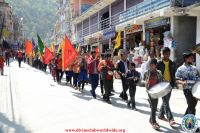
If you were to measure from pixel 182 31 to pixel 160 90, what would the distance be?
44.0 ft

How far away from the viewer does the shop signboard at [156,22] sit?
19781mm

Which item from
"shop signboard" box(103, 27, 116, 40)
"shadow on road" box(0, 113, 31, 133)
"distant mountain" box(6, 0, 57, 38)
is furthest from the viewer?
"distant mountain" box(6, 0, 57, 38)

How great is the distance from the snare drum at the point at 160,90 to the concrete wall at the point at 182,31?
12.7 m

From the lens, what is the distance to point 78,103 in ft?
33.6

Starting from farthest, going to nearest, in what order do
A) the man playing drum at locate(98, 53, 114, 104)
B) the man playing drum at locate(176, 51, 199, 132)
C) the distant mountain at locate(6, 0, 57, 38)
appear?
1. the distant mountain at locate(6, 0, 57, 38)
2. the man playing drum at locate(98, 53, 114, 104)
3. the man playing drum at locate(176, 51, 199, 132)

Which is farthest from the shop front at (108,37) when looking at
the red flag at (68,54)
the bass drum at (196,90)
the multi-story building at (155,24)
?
the bass drum at (196,90)

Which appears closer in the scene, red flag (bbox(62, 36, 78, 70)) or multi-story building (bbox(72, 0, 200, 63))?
red flag (bbox(62, 36, 78, 70))

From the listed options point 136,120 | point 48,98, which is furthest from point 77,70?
point 136,120

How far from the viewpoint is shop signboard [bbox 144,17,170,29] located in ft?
64.9

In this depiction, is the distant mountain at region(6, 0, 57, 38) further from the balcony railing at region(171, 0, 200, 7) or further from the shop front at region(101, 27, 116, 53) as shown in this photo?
the balcony railing at region(171, 0, 200, 7)

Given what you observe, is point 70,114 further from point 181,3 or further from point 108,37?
point 108,37

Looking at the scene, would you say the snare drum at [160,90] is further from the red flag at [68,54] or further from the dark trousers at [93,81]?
the red flag at [68,54]

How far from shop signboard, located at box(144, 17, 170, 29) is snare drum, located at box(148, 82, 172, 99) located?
43.8ft

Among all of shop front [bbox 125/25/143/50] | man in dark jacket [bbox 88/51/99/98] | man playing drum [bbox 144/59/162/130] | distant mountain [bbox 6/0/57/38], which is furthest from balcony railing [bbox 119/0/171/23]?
distant mountain [bbox 6/0/57/38]
